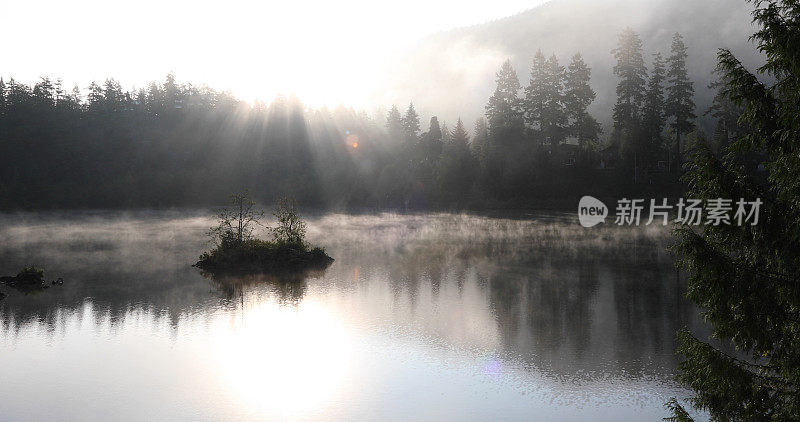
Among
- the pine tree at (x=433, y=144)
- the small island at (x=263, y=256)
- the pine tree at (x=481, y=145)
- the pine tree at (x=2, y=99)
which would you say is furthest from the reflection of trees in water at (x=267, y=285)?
the pine tree at (x=2, y=99)

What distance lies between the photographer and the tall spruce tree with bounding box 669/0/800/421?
10414 mm

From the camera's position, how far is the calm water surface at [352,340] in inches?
679

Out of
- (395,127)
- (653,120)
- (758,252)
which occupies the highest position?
(395,127)

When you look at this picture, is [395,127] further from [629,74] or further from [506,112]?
[629,74]

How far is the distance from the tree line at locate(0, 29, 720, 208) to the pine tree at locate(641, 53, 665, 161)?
256 millimetres

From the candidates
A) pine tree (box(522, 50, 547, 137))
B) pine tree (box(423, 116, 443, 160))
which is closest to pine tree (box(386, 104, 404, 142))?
pine tree (box(423, 116, 443, 160))

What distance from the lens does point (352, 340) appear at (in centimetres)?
2417

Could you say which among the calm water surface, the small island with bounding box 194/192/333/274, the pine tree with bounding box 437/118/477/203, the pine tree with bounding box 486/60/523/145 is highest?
the pine tree with bounding box 486/60/523/145

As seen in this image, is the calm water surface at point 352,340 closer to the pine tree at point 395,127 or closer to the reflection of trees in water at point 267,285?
the reflection of trees in water at point 267,285

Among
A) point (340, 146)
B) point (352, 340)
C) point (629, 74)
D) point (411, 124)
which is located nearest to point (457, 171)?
point (629, 74)

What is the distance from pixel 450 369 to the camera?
20312 millimetres

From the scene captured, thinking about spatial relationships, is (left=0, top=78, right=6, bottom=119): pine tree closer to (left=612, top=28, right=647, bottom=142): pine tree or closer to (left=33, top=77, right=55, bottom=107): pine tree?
(left=33, top=77, right=55, bottom=107): pine tree

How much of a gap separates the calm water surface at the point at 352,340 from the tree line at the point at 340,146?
171 ft

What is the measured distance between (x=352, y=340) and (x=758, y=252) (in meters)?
16.8
